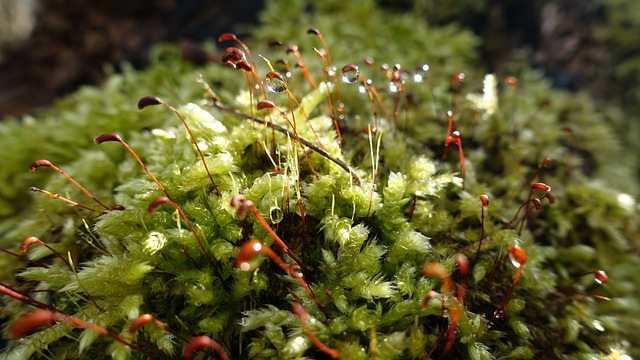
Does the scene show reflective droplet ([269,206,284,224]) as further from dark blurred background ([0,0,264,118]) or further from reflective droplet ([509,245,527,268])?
dark blurred background ([0,0,264,118])

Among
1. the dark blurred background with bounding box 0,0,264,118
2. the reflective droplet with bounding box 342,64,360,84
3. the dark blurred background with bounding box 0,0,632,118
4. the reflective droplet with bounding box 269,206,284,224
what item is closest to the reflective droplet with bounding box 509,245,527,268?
the reflective droplet with bounding box 269,206,284,224

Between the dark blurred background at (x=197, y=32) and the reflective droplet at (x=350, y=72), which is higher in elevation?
the reflective droplet at (x=350, y=72)

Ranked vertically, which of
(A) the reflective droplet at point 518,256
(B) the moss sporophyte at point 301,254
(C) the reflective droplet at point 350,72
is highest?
(C) the reflective droplet at point 350,72

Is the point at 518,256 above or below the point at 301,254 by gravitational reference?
above

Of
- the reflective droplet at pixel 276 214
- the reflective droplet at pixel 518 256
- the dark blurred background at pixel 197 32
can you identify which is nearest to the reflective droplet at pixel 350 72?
the reflective droplet at pixel 276 214

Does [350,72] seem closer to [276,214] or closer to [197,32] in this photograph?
[276,214]

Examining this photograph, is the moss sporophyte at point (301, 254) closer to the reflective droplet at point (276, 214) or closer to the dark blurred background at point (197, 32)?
the reflective droplet at point (276, 214)

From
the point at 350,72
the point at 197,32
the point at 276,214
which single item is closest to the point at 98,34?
the point at 197,32
